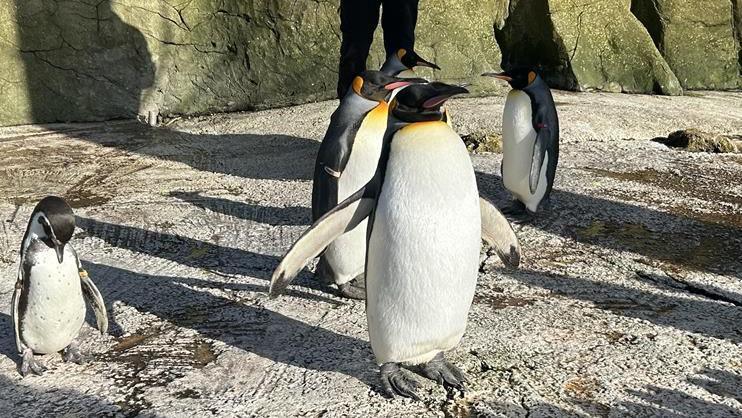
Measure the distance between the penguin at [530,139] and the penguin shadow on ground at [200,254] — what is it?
1463mm

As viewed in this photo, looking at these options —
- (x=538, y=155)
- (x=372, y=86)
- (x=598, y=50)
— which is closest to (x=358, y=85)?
(x=372, y=86)

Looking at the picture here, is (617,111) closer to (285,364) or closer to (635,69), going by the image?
(635,69)

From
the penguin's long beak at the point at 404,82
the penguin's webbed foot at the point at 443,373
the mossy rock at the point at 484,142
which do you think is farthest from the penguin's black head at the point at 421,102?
the mossy rock at the point at 484,142

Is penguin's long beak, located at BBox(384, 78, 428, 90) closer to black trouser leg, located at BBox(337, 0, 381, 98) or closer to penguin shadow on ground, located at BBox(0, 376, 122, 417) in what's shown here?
penguin shadow on ground, located at BBox(0, 376, 122, 417)

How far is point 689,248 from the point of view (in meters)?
4.20

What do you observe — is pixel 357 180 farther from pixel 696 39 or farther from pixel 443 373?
pixel 696 39

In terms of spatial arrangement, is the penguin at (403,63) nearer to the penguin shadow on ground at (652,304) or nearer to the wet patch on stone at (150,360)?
the penguin shadow on ground at (652,304)

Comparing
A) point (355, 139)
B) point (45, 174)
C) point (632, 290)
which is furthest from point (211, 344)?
point (45, 174)

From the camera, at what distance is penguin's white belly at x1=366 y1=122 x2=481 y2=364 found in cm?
264

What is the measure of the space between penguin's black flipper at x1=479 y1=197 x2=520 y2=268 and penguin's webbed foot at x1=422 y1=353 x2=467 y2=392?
0.45 metres

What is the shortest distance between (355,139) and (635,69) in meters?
5.66

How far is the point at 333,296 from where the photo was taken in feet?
11.9

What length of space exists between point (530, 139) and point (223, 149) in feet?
9.00

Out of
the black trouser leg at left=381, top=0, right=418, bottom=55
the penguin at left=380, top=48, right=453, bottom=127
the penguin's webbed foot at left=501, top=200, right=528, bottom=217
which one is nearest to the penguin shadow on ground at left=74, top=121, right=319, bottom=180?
the penguin at left=380, top=48, right=453, bottom=127
